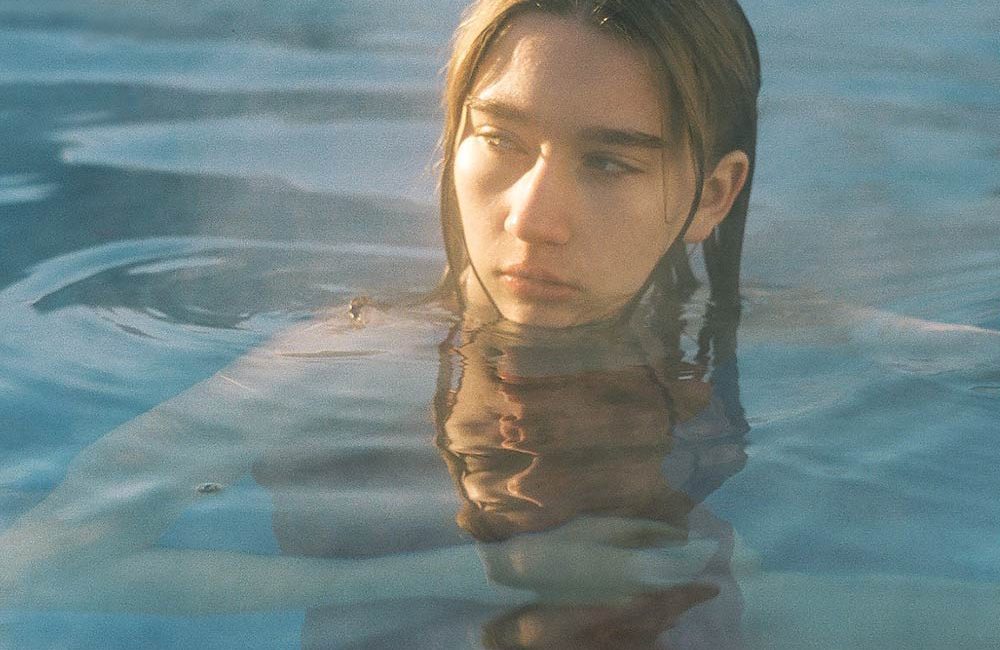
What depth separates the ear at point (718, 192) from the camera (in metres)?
2.49

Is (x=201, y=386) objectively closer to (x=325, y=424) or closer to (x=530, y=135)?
(x=325, y=424)

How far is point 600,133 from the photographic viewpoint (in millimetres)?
2193

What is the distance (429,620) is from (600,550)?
0.80ft

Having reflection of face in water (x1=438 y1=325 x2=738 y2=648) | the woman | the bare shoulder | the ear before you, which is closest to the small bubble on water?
the woman

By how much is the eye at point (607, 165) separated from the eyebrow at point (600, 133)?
0.03 m

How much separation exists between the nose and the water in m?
0.26

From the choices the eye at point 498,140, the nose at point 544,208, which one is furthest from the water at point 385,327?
the eye at point 498,140

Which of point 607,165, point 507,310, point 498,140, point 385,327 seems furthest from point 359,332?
point 607,165

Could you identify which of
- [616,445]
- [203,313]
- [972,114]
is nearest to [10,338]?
[203,313]

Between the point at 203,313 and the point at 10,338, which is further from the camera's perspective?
the point at 203,313

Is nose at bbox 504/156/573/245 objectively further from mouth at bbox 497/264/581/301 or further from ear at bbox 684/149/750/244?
ear at bbox 684/149/750/244

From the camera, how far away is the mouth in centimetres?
225

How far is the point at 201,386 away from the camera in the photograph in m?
2.41

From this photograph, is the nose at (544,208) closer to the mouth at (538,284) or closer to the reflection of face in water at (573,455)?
the mouth at (538,284)
